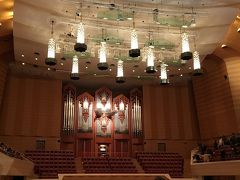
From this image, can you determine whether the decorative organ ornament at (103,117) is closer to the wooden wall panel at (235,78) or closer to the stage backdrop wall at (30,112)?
the stage backdrop wall at (30,112)

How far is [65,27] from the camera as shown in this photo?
9750 millimetres

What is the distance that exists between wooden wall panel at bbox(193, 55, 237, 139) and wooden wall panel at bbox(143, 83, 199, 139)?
0.65 m

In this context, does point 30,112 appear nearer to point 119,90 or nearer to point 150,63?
point 119,90

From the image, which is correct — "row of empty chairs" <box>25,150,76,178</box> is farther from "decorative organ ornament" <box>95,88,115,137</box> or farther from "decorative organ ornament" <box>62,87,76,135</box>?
"decorative organ ornament" <box>95,88,115,137</box>

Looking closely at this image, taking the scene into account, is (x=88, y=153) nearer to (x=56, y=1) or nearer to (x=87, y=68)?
(x=87, y=68)

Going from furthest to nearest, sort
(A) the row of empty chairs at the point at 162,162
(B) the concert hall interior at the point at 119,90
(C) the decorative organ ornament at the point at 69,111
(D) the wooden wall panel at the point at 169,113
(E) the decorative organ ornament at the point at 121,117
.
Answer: (D) the wooden wall panel at the point at 169,113 < (E) the decorative organ ornament at the point at 121,117 < (C) the decorative organ ornament at the point at 69,111 < (A) the row of empty chairs at the point at 162,162 < (B) the concert hall interior at the point at 119,90

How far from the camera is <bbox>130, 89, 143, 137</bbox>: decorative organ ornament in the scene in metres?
14.9

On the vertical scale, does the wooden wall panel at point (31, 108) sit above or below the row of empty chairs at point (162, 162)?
above

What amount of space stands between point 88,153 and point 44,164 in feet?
10.1

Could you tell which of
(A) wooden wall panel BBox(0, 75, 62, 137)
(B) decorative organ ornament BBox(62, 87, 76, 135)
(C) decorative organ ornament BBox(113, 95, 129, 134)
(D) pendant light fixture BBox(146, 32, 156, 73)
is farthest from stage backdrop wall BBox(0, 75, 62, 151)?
(D) pendant light fixture BBox(146, 32, 156, 73)

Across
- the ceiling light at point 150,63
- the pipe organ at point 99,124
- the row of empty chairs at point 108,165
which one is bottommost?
the row of empty chairs at point 108,165

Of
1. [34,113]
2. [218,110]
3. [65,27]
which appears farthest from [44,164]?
[218,110]

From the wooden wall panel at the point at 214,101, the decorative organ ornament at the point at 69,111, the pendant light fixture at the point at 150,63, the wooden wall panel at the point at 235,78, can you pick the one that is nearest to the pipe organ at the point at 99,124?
the decorative organ ornament at the point at 69,111

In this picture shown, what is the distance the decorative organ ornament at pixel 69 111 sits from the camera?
14250 millimetres
